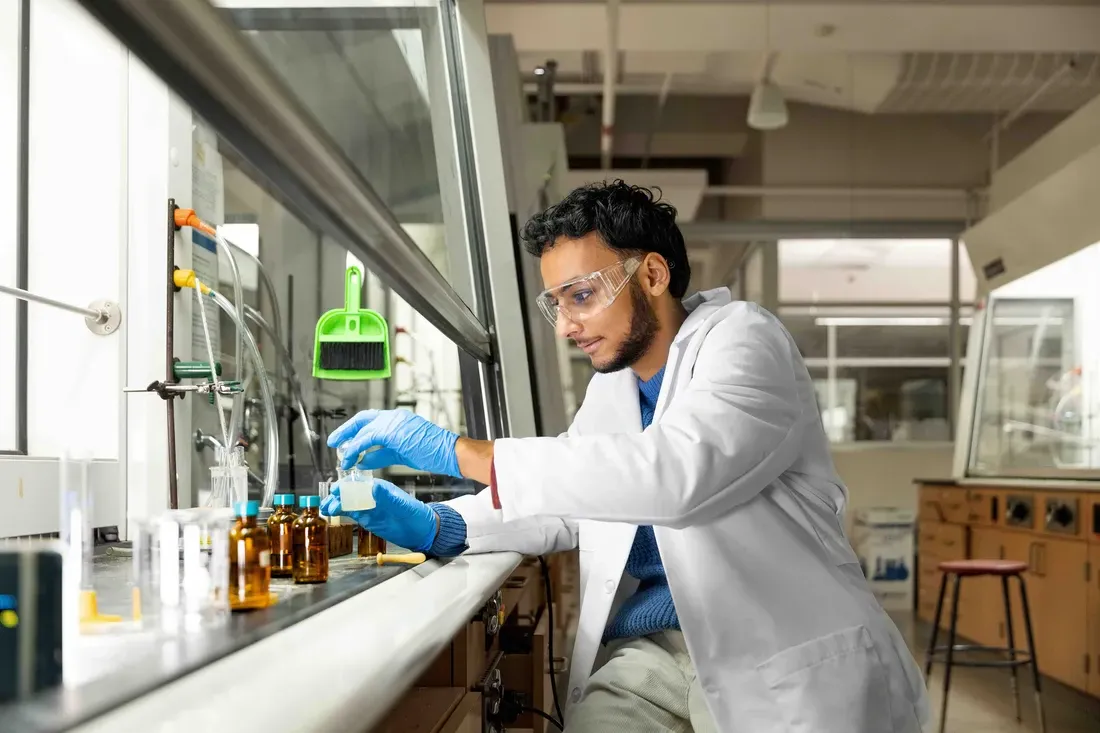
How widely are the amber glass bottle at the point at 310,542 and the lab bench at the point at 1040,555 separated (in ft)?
12.8

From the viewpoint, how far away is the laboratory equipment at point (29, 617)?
0.65 metres

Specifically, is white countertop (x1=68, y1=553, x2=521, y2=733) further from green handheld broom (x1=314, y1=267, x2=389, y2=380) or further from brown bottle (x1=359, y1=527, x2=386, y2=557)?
green handheld broom (x1=314, y1=267, x2=389, y2=380)

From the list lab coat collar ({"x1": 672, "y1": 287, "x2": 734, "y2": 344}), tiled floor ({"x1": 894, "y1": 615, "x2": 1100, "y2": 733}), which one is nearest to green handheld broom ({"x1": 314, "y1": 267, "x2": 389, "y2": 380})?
lab coat collar ({"x1": 672, "y1": 287, "x2": 734, "y2": 344})

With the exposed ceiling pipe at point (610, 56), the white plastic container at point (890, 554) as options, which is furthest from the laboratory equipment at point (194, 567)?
the white plastic container at point (890, 554)

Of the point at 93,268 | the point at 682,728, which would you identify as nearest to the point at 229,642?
the point at 682,728

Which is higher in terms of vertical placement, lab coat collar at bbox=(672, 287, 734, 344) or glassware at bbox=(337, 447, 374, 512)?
lab coat collar at bbox=(672, 287, 734, 344)

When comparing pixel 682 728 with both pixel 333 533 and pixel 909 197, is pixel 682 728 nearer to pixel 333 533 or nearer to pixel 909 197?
pixel 333 533

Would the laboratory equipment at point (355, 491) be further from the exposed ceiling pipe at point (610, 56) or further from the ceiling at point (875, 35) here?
the ceiling at point (875, 35)

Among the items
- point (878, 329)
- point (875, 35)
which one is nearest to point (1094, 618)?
point (875, 35)

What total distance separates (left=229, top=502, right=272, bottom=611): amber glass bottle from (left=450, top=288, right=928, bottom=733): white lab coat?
42cm

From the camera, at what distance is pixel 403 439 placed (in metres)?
1.56

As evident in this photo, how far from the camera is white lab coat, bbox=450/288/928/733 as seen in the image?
4.70ft

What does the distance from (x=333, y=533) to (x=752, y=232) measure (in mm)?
6523

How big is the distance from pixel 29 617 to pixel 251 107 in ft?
1.18
